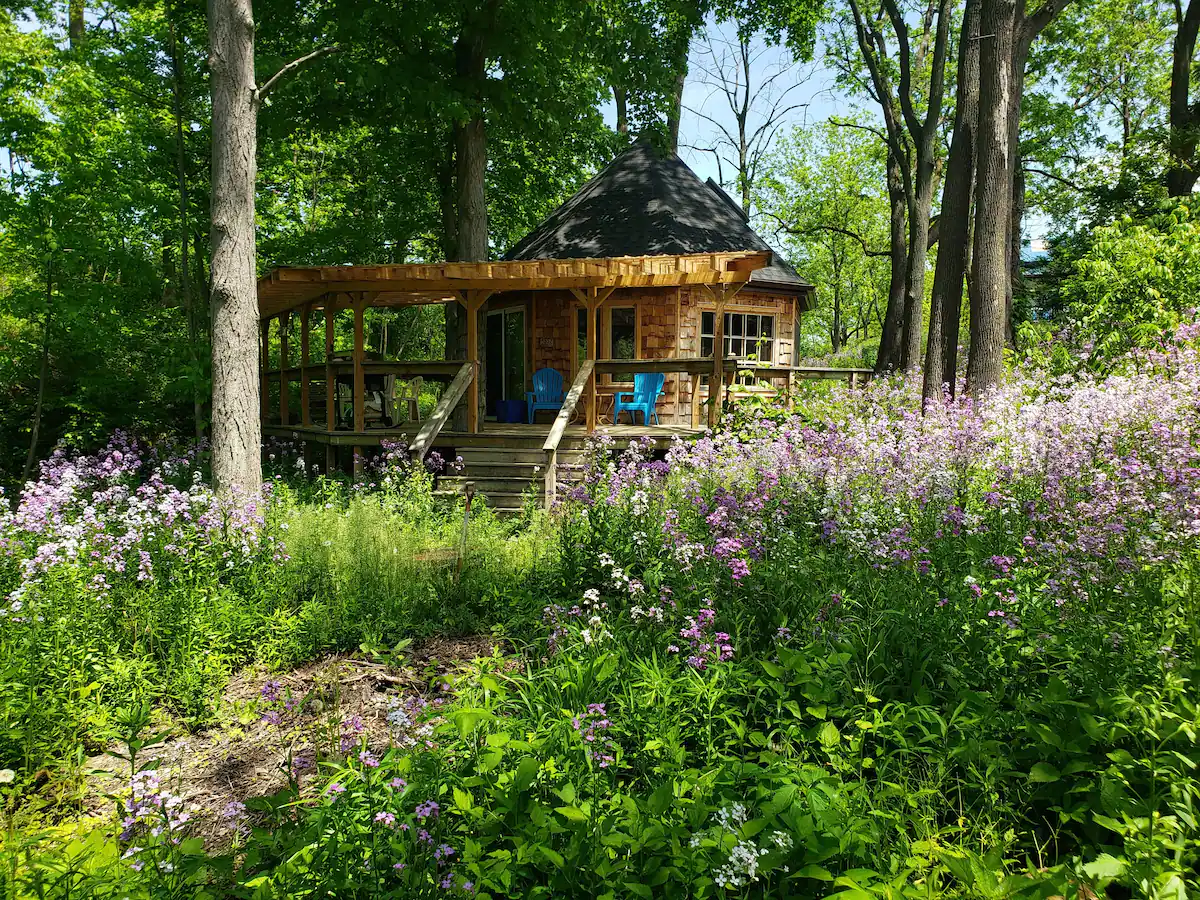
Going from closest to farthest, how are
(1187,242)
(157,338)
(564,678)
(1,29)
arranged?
(564,678)
(1187,242)
(157,338)
(1,29)

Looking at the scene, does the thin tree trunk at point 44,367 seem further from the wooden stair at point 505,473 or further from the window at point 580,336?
the window at point 580,336

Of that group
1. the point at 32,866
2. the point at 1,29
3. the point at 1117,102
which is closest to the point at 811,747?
the point at 32,866

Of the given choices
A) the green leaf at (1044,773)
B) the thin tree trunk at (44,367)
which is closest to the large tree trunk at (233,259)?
the thin tree trunk at (44,367)

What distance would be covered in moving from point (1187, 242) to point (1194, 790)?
11.0 m

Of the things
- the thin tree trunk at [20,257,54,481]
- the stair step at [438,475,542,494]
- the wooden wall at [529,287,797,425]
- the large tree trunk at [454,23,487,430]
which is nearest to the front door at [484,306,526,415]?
the wooden wall at [529,287,797,425]

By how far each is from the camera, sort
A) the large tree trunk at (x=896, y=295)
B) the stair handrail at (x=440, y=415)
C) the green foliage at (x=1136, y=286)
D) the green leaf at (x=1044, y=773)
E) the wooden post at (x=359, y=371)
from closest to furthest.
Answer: the green leaf at (x=1044, y=773)
the green foliage at (x=1136, y=286)
the stair handrail at (x=440, y=415)
the wooden post at (x=359, y=371)
the large tree trunk at (x=896, y=295)

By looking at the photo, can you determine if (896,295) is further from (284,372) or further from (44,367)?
(44,367)

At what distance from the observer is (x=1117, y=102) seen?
28.0 m

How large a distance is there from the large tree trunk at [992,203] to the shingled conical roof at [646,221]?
549 centimetres

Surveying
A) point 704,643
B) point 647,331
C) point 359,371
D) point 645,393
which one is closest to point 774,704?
point 704,643

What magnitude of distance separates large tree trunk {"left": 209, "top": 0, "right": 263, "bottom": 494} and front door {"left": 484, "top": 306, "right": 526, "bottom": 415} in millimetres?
9481

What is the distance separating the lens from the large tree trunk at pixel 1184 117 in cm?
1694

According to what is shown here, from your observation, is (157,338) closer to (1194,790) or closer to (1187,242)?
(1194,790)

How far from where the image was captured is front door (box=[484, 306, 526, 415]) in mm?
17219
